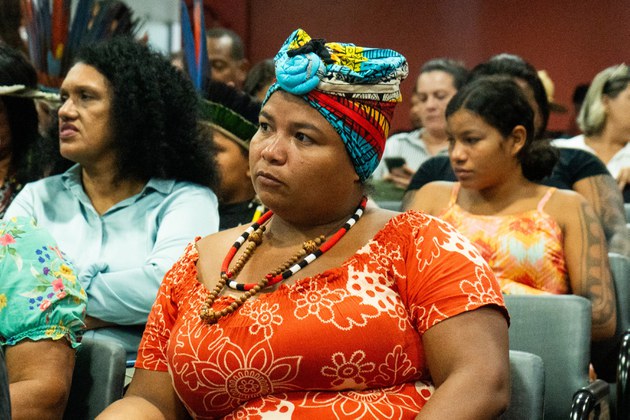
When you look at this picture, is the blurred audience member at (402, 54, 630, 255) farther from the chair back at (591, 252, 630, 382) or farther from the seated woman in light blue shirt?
the seated woman in light blue shirt

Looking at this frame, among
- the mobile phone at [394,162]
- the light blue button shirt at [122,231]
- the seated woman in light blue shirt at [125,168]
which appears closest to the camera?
the light blue button shirt at [122,231]

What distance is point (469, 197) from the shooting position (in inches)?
139

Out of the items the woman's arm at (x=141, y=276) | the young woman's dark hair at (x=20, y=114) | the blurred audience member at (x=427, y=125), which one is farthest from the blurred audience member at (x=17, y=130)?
the blurred audience member at (x=427, y=125)

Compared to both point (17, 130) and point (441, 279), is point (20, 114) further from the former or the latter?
point (441, 279)

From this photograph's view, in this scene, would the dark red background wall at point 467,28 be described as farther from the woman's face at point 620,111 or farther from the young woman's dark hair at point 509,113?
the young woman's dark hair at point 509,113

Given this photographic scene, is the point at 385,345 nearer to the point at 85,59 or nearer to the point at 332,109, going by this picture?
the point at 332,109

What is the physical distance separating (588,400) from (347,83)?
0.92 meters

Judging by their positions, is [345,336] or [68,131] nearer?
[345,336]

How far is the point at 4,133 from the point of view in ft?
10.7

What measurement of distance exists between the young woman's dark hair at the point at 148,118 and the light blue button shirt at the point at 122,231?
0.07 meters

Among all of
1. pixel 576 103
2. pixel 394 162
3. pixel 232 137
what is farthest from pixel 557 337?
pixel 576 103

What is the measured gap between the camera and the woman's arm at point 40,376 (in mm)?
1890

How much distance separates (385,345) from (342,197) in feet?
1.10

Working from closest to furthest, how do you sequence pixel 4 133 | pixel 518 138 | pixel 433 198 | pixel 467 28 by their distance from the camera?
pixel 4 133 → pixel 518 138 → pixel 433 198 → pixel 467 28
